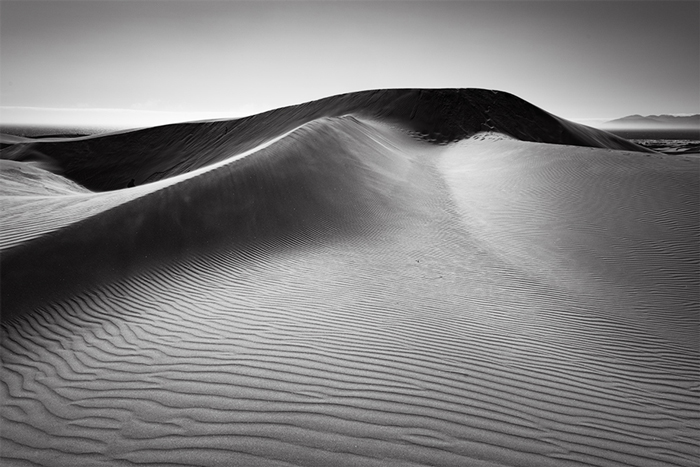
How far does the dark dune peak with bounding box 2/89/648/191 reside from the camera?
1208 inches

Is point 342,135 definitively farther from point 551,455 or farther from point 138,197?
point 551,455

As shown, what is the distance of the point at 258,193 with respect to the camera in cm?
912

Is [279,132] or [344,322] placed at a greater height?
[279,132]

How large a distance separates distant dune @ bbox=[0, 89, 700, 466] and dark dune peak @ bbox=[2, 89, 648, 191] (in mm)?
20593

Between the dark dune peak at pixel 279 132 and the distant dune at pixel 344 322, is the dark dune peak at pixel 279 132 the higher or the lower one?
the higher one

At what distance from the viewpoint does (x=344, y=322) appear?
4.45 m

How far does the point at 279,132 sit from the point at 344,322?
28.9 metres

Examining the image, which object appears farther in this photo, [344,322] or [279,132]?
[279,132]

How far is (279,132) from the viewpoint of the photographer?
31234mm

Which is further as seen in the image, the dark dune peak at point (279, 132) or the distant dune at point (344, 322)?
the dark dune peak at point (279, 132)

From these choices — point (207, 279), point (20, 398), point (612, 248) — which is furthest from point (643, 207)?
point (20, 398)

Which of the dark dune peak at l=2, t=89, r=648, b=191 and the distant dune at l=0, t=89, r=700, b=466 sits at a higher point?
the dark dune peak at l=2, t=89, r=648, b=191

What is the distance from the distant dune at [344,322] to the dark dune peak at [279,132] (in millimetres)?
20593

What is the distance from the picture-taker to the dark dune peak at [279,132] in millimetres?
30688
